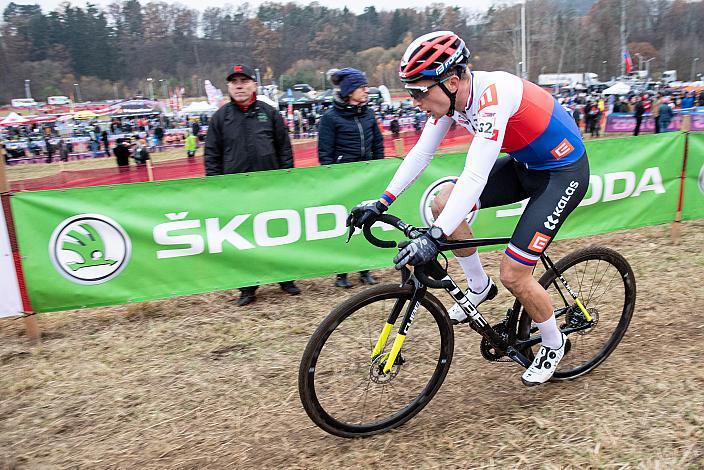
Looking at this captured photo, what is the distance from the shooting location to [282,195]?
548cm

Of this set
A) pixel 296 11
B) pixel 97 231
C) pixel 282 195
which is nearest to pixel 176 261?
pixel 97 231

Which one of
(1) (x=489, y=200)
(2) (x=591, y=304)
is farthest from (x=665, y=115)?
(1) (x=489, y=200)

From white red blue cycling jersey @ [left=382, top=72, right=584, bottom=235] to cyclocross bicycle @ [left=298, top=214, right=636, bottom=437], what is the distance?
33cm

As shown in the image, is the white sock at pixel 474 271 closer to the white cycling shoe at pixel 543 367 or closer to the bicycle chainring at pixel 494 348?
the bicycle chainring at pixel 494 348

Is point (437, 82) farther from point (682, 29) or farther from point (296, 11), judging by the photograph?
point (296, 11)

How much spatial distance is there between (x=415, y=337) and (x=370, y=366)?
1.14 ft

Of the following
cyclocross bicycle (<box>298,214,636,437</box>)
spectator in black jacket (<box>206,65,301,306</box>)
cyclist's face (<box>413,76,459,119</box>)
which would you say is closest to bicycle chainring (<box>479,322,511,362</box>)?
cyclocross bicycle (<box>298,214,636,437</box>)

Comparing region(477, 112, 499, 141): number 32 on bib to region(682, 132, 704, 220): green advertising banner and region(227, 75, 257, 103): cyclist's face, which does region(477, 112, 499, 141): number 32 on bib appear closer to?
region(227, 75, 257, 103): cyclist's face

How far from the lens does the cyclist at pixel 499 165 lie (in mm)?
2830

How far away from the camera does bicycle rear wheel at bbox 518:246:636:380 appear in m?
3.66

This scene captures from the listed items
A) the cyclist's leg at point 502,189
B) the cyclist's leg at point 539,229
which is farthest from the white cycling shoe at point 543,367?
the cyclist's leg at point 502,189

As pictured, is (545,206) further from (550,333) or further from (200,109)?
(200,109)

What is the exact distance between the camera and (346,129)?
19.9 ft

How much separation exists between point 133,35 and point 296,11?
40917 mm
